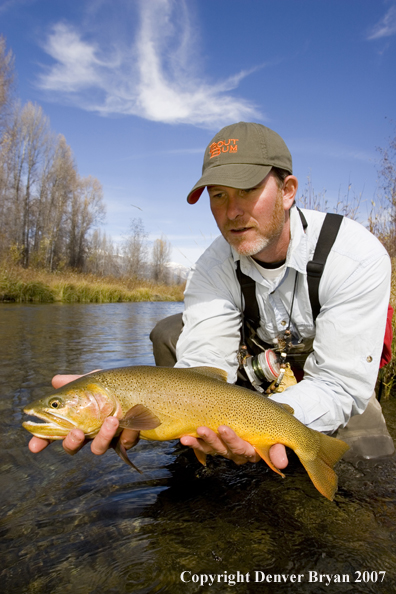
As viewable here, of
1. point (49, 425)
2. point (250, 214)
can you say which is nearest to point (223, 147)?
point (250, 214)

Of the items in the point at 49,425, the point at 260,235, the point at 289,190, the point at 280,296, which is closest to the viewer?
the point at 49,425

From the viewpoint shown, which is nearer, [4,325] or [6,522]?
[6,522]

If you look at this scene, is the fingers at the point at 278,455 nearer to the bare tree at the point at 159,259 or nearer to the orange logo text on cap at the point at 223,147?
the orange logo text on cap at the point at 223,147

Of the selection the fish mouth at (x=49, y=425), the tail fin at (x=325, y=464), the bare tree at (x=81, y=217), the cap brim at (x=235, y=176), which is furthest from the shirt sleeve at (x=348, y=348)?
the bare tree at (x=81, y=217)

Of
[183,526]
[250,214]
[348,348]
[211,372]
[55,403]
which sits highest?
[250,214]

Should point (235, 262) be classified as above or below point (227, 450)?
above

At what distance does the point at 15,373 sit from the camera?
512 cm

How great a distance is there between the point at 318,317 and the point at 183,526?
54.9 inches

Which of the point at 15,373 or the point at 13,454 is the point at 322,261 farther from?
the point at 15,373

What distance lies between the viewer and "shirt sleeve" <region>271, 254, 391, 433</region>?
88.8 inches

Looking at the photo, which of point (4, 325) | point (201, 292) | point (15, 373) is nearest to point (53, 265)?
point (4, 325)

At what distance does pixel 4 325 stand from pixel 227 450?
339 inches

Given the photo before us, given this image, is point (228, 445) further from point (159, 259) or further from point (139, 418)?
point (159, 259)

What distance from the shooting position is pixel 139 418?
74.7 inches
